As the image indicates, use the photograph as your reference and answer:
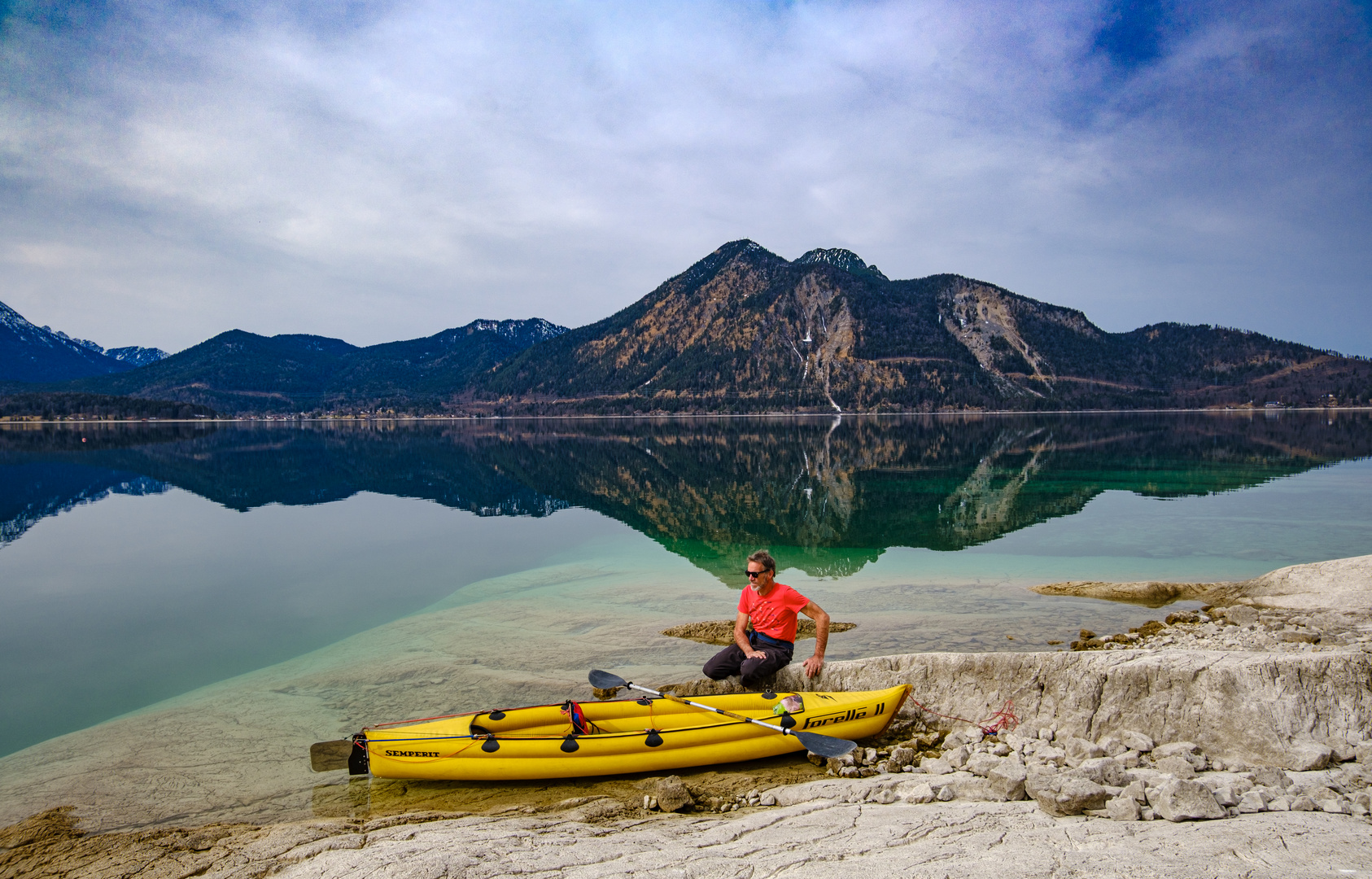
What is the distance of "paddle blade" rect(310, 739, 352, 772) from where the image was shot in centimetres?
785

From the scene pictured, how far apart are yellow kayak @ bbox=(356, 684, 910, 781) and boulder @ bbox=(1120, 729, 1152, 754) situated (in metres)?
2.30

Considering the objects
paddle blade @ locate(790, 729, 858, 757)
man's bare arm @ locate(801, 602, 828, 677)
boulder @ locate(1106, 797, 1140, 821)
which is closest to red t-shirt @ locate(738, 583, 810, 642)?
man's bare arm @ locate(801, 602, 828, 677)

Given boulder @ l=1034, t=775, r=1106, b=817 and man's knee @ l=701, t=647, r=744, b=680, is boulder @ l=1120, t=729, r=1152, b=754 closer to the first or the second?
boulder @ l=1034, t=775, r=1106, b=817

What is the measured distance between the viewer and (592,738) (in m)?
7.38

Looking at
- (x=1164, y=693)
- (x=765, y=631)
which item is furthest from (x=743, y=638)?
(x=1164, y=693)

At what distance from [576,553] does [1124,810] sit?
1752 centimetres

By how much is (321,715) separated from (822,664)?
7.00m

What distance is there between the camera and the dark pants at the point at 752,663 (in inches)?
351

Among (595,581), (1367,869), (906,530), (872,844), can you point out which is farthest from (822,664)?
(906,530)

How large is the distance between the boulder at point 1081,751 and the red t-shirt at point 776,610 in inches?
127

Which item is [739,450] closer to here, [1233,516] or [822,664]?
[1233,516]

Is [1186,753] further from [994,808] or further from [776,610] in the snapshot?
[776,610]

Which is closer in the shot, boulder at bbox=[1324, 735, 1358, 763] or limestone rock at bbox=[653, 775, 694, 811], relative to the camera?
boulder at bbox=[1324, 735, 1358, 763]

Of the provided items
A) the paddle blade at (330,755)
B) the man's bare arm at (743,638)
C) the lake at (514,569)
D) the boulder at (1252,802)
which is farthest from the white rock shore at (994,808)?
the lake at (514,569)
